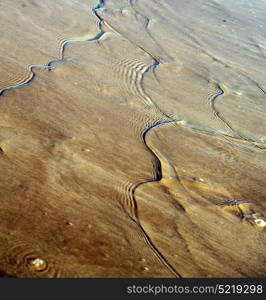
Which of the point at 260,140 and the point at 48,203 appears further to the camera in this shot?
the point at 260,140

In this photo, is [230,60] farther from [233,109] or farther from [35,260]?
[35,260]

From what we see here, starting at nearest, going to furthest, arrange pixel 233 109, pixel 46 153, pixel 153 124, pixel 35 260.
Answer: pixel 35 260
pixel 46 153
pixel 153 124
pixel 233 109

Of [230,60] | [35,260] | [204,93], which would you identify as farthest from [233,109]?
[35,260]

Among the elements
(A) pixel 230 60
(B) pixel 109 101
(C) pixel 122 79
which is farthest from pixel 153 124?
(A) pixel 230 60

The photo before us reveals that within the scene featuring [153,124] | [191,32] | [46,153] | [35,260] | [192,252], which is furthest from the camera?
[191,32]

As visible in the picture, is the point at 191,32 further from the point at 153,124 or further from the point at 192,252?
the point at 192,252

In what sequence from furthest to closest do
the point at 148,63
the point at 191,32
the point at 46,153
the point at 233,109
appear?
the point at 191,32, the point at 148,63, the point at 233,109, the point at 46,153
